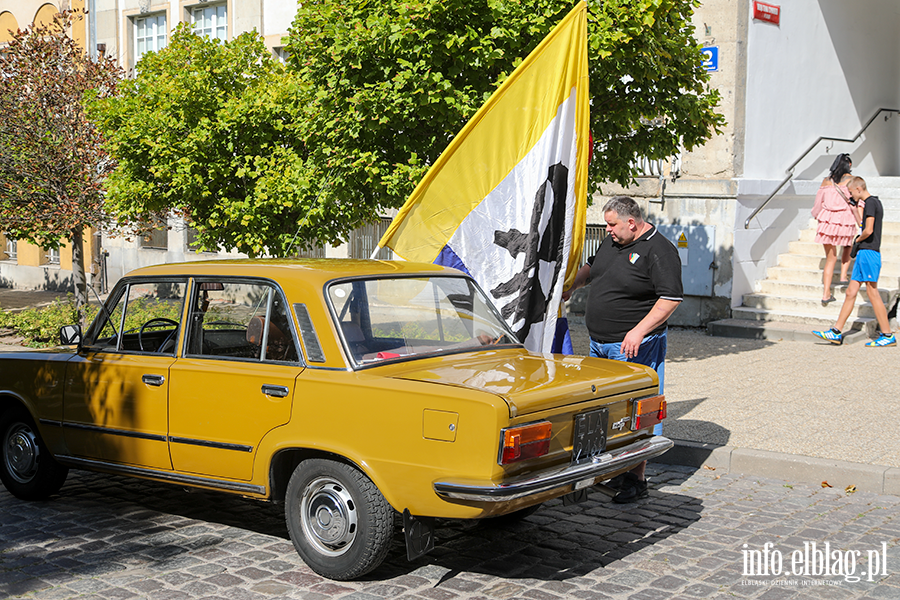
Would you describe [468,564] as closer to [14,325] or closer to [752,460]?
[752,460]

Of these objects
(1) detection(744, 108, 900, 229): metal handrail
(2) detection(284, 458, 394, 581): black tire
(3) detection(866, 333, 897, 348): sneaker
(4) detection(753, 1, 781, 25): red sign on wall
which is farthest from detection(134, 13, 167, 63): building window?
(2) detection(284, 458, 394, 581): black tire

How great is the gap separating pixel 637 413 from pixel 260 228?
7384 millimetres

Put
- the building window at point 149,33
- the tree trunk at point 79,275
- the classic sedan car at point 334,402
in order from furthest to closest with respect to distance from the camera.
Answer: the building window at point 149,33 < the tree trunk at point 79,275 < the classic sedan car at point 334,402

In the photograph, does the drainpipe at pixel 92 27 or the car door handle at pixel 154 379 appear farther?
the drainpipe at pixel 92 27

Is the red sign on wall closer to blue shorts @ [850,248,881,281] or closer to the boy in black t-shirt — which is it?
the boy in black t-shirt

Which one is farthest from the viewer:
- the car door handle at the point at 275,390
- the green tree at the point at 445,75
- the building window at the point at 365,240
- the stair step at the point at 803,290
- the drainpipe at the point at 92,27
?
the drainpipe at the point at 92,27

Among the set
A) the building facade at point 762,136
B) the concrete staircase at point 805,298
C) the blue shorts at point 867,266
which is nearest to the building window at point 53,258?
the building facade at point 762,136

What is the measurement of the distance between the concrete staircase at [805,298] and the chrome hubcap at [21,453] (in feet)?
33.1

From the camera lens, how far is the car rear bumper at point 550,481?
416cm

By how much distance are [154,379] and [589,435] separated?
101 inches

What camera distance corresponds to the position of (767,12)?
48.4 ft

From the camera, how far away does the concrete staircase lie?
1320 cm

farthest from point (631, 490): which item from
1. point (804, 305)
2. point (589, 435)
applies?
point (804, 305)

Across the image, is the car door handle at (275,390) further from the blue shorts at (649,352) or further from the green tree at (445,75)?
the green tree at (445,75)
